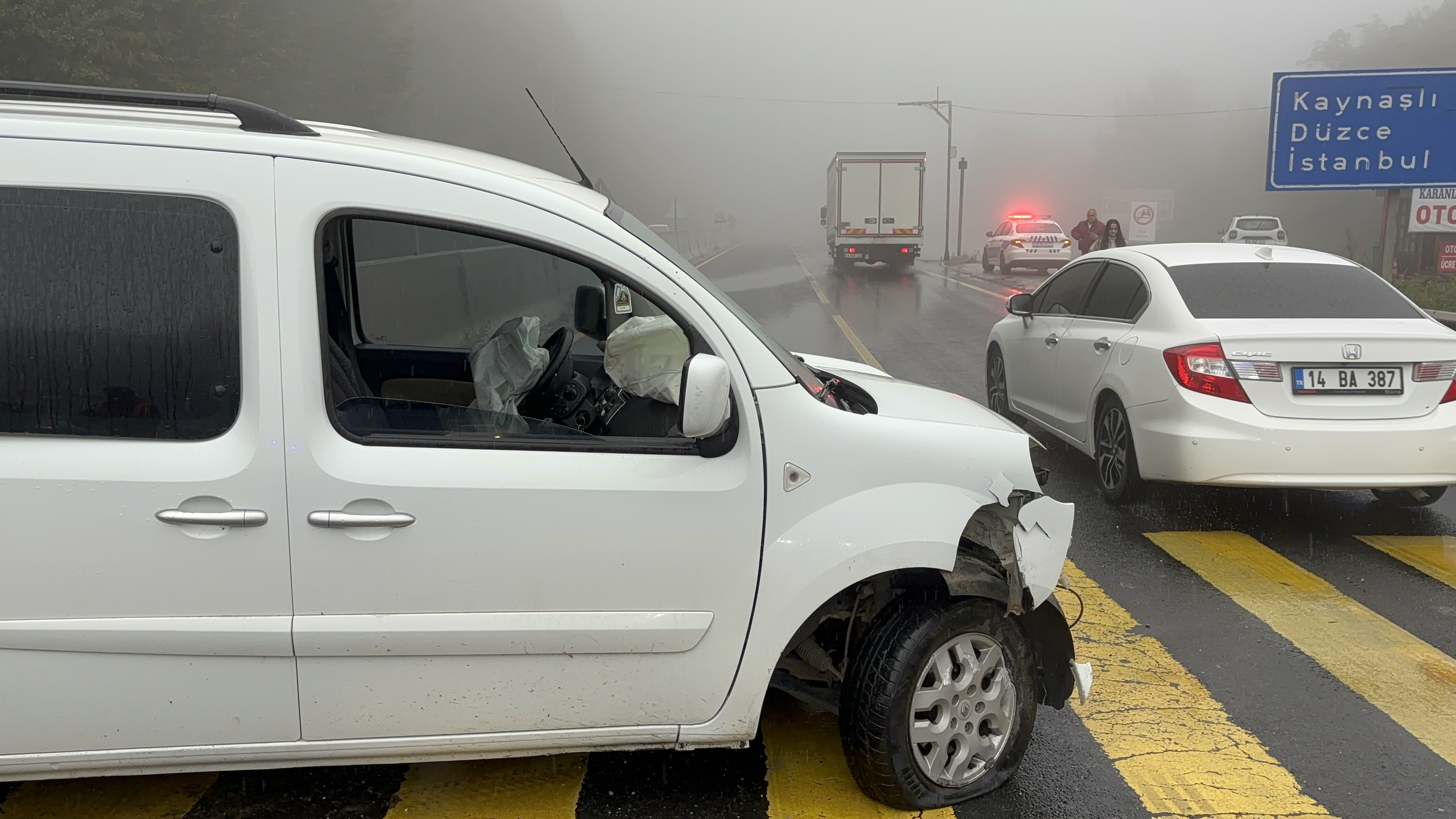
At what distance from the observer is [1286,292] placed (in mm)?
6238

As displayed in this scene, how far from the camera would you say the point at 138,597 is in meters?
2.64

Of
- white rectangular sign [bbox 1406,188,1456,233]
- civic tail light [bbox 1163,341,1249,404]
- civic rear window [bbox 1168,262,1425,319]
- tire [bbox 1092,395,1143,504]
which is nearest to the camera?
civic tail light [bbox 1163,341,1249,404]

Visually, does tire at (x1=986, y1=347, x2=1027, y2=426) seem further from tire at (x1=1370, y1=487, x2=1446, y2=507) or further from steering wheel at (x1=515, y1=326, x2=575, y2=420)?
steering wheel at (x1=515, y1=326, x2=575, y2=420)

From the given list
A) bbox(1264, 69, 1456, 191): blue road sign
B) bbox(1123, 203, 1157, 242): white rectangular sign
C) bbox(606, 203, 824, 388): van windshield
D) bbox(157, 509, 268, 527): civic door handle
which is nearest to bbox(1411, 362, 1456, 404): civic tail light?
bbox(606, 203, 824, 388): van windshield

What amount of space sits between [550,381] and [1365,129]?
14.9 meters

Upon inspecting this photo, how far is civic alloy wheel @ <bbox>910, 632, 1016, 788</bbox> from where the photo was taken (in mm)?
3109

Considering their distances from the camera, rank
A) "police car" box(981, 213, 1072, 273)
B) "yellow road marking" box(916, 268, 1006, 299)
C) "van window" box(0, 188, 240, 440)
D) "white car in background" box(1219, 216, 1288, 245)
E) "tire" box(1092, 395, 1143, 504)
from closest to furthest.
→ "van window" box(0, 188, 240, 440)
"tire" box(1092, 395, 1143, 504)
"yellow road marking" box(916, 268, 1006, 299)
"police car" box(981, 213, 1072, 273)
"white car in background" box(1219, 216, 1288, 245)

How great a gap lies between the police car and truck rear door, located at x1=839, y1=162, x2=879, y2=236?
455cm

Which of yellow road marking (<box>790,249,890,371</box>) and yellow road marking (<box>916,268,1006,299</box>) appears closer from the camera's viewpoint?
yellow road marking (<box>790,249,890,371</box>)

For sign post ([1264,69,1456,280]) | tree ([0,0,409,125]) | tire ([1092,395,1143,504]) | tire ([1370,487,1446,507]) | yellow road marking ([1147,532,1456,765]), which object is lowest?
yellow road marking ([1147,532,1456,765])

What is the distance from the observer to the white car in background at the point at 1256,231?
35906 millimetres

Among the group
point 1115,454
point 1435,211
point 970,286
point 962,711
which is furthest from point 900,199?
point 962,711

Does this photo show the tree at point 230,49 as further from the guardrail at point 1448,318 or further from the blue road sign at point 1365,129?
the guardrail at point 1448,318

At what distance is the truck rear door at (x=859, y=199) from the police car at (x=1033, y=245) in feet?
14.9
